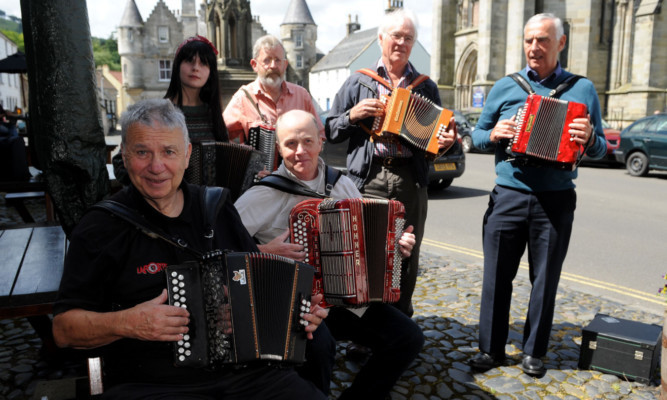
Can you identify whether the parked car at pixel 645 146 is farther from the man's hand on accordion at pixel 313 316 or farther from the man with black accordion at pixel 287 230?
→ the man's hand on accordion at pixel 313 316

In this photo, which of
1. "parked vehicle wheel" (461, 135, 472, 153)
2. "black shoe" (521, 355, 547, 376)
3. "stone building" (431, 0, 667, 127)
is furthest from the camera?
"stone building" (431, 0, 667, 127)

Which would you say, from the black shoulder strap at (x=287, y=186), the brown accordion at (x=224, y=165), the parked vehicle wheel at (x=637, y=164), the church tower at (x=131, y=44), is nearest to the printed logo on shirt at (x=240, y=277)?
the black shoulder strap at (x=287, y=186)

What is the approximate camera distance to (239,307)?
6.86 ft

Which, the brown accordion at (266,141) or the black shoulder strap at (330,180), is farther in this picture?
the brown accordion at (266,141)

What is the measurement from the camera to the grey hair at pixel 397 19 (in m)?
3.90

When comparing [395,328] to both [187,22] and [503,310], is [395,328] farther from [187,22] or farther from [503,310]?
[187,22]

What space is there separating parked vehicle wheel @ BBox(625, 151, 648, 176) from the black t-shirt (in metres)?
15.2

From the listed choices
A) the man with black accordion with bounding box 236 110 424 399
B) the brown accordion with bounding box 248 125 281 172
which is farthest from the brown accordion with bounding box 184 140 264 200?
the man with black accordion with bounding box 236 110 424 399

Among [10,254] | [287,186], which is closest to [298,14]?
[10,254]

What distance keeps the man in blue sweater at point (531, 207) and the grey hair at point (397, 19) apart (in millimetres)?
770

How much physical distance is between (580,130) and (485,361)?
66.5 inches

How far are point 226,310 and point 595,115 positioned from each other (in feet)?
9.58

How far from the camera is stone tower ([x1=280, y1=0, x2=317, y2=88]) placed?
63.5 meters

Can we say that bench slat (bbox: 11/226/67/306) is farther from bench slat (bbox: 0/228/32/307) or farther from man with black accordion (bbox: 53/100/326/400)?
man with black accordion (bbox: 53/100/326/400)
